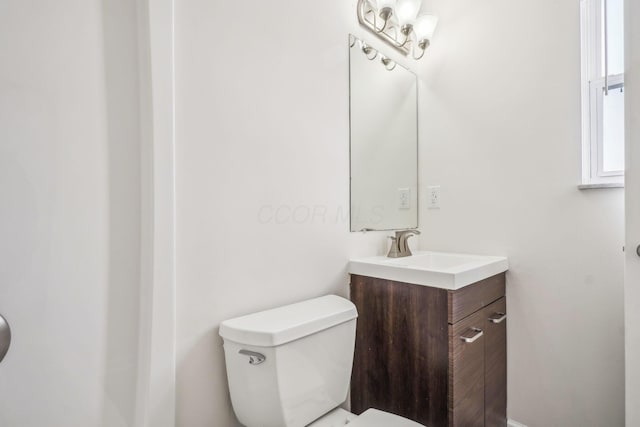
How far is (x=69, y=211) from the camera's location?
2.46 ft

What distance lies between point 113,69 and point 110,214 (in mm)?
367

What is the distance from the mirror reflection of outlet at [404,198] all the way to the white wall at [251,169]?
43 centimetres

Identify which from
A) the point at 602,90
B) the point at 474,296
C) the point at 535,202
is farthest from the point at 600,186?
the point at 474,296

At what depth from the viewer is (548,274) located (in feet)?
4.68

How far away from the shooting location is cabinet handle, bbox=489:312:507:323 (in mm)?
1389

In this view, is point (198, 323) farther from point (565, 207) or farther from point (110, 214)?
point (565, 207)

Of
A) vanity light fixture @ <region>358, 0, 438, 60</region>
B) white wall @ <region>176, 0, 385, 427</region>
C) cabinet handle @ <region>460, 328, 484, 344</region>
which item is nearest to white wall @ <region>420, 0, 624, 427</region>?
vanity light fixture @ <region>358, 0, 438, 60</region>

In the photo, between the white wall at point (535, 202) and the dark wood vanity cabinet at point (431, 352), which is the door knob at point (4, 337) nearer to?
the dark wood vanity cabinet at point (431, 352)

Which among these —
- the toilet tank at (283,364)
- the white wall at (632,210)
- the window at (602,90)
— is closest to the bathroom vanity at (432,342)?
the toilet tank at (283,364)

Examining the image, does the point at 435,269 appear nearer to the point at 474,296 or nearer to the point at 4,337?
the point at 474,296

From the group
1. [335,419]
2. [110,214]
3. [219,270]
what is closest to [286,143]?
[219,270]

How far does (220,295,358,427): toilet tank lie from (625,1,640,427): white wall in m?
0.96

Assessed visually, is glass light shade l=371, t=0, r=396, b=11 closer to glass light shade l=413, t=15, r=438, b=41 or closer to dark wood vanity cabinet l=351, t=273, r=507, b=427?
glass light shade l=413, t=15, r=438, b=41

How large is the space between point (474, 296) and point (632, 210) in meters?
0.57
